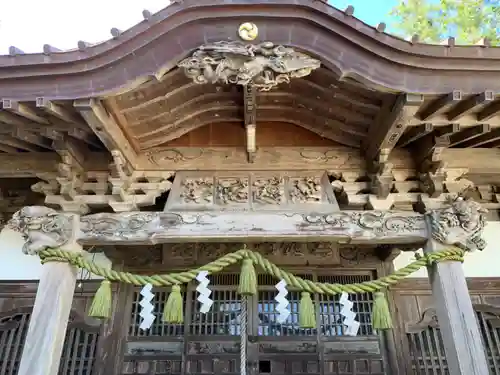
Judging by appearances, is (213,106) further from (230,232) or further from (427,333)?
(427,333)

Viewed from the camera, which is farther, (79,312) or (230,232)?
(79,312)

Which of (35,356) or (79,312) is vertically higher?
(79,312)

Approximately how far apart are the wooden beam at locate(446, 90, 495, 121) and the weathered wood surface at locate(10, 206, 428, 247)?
1.11m

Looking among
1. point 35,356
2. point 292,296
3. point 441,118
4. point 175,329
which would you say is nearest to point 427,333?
point 292,296

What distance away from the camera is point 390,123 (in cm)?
415

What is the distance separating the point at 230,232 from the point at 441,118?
2.38 m

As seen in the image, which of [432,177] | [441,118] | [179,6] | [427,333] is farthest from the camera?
[427,333]

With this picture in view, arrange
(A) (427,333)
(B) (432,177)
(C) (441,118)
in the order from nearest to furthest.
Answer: (C) (441,118)
(B) (432,177)
(A) (427,333)

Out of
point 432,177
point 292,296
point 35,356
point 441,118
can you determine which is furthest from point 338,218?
point 35,356

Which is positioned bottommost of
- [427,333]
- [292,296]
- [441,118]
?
[427,333]

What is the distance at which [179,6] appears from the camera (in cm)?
388

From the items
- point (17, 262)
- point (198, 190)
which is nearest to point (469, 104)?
point (198, 190)

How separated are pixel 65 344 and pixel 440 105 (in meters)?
5.28

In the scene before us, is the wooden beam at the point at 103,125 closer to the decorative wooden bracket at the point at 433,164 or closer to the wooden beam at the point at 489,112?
the decorative wooden bracket at the point at 433,164
